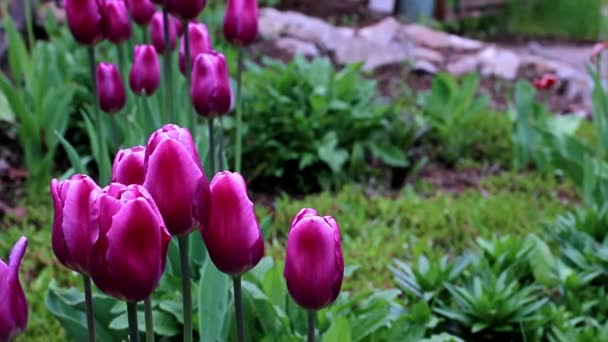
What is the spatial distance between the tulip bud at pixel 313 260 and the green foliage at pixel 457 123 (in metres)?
2.81

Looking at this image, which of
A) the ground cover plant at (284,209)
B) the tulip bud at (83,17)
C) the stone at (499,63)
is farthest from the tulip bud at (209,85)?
the stone at (499,63)

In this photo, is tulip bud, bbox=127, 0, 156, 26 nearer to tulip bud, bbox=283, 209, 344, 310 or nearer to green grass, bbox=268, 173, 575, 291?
green grass, bbox=268, 173, 575, 291

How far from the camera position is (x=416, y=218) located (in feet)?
9.75

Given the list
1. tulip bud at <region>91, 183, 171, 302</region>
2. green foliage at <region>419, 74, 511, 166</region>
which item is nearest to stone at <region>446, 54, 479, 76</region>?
green foliage at <region>419, 74, 511, 166</region>

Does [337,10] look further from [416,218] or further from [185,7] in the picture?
[185,7]

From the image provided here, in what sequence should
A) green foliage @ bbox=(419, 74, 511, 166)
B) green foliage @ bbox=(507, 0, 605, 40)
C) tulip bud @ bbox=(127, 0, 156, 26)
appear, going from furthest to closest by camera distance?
green foliage @ bbox=(507, 0, 605, 40)
green foliage @ bbox=(419, 74, 511, 166)
tulip bud @ bbox=(127, 0, 156, 26)

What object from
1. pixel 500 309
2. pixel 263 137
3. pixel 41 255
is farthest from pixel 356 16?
pixel 500 309

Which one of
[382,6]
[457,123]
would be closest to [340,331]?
[457,123]

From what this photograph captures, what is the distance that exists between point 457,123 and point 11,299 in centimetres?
313

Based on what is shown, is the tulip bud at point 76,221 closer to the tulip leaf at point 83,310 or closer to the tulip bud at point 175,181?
the tulip bud at point 175,181

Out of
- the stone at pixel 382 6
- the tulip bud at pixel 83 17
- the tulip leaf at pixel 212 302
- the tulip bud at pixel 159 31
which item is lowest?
the stone at pixel 382 6

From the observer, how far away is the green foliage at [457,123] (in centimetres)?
384

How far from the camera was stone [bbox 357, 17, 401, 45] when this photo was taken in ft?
18.4

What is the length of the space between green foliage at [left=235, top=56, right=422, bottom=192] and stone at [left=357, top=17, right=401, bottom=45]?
1787mm
